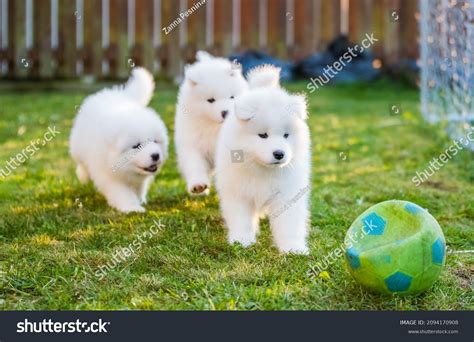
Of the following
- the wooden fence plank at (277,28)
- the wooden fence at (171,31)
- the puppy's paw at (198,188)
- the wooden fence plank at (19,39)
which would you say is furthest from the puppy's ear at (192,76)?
the wooden fence plank at (277,28)

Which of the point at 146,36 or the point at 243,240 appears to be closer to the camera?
the point at 243,240

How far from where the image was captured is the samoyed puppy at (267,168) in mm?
3746

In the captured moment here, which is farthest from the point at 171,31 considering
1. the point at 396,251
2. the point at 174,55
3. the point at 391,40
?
the point at 396,251

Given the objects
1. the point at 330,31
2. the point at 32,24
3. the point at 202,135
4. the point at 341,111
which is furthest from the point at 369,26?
the point at 202,135

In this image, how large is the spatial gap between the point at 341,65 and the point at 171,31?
8.55ft

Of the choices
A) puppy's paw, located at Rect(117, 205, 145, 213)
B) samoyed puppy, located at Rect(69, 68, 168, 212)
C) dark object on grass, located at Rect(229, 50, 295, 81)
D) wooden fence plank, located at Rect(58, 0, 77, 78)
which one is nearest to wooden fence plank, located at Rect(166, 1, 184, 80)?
dark object on grass, located at Rect(229, 50, 295, 81)

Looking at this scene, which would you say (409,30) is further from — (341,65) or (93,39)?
(93,39)

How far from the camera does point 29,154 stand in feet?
21.2

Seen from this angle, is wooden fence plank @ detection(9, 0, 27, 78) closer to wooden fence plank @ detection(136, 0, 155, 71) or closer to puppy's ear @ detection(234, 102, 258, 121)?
wooden fence plank @ detection(136, 0, 155, 71)

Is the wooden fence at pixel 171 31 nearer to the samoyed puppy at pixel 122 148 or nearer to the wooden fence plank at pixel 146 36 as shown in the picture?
the wooden fence plank at pixel 146 36

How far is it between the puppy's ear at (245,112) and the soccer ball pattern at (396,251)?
0.84 metres

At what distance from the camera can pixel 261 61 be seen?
11.6 m
